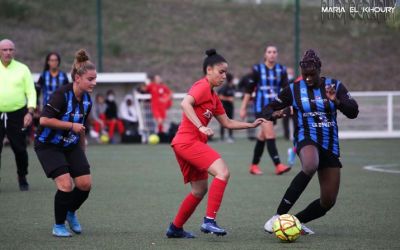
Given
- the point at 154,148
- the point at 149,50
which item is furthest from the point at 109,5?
the point at 154,148

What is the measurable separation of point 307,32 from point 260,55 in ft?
10.8

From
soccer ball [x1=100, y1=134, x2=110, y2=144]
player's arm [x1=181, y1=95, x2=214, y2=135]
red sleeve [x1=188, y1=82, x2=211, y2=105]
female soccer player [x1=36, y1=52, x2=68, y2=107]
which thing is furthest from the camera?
soccer ball [x1=100, y1=134, x2=110, y2=144]

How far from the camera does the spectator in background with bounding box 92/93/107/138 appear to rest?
72.7 feet

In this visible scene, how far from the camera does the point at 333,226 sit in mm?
8734

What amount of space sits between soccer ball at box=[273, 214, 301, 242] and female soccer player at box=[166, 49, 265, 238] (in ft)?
1.63

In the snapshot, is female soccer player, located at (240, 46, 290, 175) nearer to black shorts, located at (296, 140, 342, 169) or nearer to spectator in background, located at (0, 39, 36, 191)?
spectator in background, located at (0, 39, 36, 191)

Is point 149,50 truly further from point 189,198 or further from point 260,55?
point 189,198

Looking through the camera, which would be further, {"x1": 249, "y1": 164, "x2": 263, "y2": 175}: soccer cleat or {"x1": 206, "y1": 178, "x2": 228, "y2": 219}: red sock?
{"x1": 249, "y1": 164, "x2": 263, "y2": 175}: soccer cleat

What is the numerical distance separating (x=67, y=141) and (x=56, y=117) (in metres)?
0.31

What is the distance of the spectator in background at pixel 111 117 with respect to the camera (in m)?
22.2

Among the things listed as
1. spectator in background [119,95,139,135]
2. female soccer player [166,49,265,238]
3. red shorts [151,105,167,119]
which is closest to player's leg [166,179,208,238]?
female soccer player [166,49,265,238]

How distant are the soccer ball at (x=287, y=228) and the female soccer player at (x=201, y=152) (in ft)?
1.63

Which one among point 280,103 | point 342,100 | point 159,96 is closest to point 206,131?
point 280,103

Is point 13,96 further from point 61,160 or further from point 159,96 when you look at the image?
point 159,96
